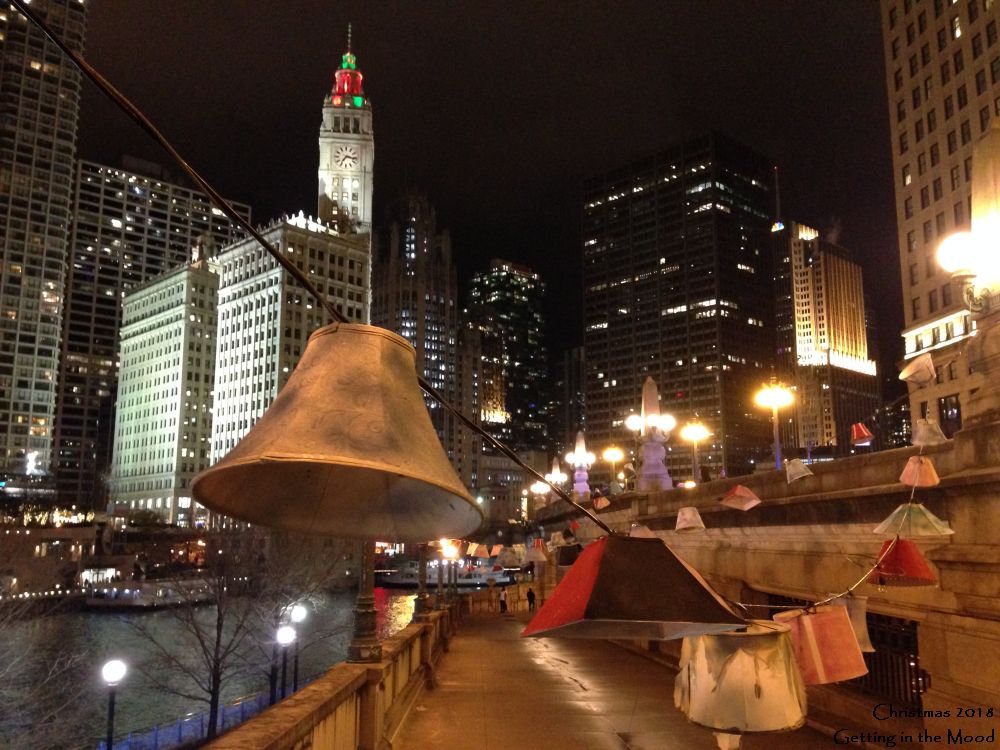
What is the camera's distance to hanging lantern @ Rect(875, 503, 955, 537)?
9148mm

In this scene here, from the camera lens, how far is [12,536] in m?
65.5

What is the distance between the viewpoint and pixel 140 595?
7325cm

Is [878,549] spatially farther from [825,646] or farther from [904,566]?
[825,646]

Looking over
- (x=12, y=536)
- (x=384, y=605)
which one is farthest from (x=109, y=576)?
(x=384, y=605)

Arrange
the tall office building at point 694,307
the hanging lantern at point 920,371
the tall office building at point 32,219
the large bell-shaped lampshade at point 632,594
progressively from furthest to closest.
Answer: the tall office building at point 694,307, the tall office building at point 32,219, the hanging lantern at point 920,371, the large bell-shaped lampshade at point 632,594

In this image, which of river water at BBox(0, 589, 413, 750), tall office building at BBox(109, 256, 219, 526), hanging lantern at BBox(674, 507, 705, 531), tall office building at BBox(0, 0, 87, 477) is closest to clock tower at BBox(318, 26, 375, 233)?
tall office building at BBox(109, 256, 219, 526)

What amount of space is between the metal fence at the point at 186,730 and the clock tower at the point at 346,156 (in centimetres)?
11318

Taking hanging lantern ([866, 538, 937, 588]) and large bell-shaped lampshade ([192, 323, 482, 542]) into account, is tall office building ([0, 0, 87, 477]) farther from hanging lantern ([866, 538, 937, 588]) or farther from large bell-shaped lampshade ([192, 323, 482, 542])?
large bell-shaped lampshade ([192, 323, 482, 542])

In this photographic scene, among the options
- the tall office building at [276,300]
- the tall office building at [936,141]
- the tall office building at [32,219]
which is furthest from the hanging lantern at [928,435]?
the tall office building at [32,219]

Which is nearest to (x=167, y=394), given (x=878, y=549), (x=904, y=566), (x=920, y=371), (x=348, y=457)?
(x=878, y=549)

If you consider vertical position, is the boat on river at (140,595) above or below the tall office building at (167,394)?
below

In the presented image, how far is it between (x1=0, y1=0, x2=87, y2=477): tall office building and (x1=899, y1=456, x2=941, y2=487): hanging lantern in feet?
463

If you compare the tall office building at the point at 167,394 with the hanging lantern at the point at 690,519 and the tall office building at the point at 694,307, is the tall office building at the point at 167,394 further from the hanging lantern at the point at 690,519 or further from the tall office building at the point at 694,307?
the hanging lantern at the point at 690,519

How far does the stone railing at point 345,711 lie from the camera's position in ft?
16.1
